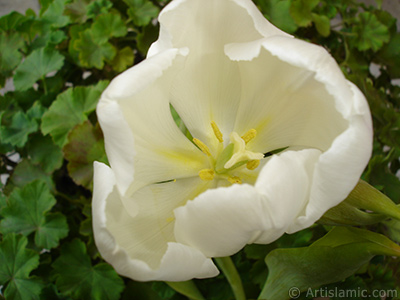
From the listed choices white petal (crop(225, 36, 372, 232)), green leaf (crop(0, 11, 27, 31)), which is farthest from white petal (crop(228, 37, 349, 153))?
green leaf (crop(0, 11, 27, 31))

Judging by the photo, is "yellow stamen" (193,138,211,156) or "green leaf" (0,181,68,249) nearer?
"yellow stamen" (193,138,211,156)

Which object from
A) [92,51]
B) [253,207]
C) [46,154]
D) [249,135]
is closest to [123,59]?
[92,51]

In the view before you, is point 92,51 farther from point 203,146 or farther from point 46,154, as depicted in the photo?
point 203,146

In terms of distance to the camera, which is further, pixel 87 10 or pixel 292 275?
pixel 87 10

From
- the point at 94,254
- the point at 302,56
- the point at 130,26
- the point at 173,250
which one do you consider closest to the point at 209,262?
the point at 173,250

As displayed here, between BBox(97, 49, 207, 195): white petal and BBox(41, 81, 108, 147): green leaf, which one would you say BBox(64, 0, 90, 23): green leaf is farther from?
BBox(97, 49, 207, 195): white petal

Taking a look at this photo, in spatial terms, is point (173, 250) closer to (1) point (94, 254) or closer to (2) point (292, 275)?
(2) point (292, 275)
